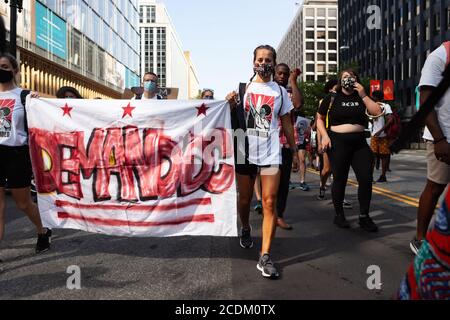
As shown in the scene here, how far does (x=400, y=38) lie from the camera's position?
53.6 meters

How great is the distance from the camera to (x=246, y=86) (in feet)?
12.5

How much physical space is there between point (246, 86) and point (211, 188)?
0.99 meters

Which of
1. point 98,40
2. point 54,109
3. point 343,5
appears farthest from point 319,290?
point 343,5

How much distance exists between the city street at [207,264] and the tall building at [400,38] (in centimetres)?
3683

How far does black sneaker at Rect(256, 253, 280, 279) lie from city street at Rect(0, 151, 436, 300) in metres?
0.06

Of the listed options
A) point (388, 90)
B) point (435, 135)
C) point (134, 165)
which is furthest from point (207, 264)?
point (388, 90)

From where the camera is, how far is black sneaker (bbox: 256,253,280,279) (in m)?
3.24

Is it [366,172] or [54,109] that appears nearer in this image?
[54,109]

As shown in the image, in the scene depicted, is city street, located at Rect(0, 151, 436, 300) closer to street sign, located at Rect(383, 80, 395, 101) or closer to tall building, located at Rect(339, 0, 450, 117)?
tall building, located at Rect(339, 0, 450, 117)

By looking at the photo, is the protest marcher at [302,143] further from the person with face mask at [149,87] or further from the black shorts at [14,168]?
the black shorts at [14,168]

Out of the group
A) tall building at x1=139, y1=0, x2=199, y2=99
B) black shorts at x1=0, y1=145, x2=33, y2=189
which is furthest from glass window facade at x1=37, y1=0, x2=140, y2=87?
tall building at x1=139, y1=0, x2=199, y2=99

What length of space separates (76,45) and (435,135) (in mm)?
35473

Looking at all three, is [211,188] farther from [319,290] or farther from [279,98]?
[319,290]

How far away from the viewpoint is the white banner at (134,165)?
12.8 ft
